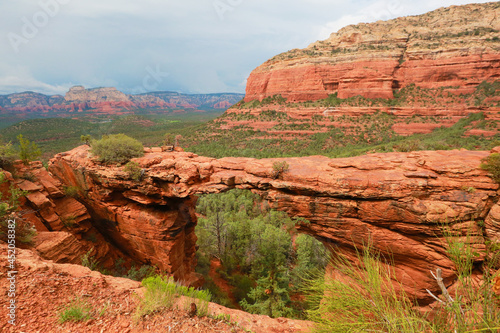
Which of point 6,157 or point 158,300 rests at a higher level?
point 6,157

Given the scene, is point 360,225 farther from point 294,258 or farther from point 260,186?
point 294,258

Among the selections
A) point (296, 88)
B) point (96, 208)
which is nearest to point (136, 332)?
point (96, 208)

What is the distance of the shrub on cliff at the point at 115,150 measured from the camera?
10109 mm

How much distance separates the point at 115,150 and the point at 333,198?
10.8m

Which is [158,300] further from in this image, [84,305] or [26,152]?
[26,152]

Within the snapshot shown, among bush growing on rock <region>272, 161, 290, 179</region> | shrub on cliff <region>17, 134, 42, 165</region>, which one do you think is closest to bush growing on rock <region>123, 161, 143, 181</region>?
shrub on cliff <region>17, 134, 42, 165</region>

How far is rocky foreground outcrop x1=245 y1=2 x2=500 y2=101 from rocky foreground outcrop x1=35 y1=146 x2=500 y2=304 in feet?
169

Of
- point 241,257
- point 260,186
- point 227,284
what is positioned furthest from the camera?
point 241,257

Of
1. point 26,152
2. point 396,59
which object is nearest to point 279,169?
point 26,152

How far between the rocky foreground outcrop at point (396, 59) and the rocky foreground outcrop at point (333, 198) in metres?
51.5

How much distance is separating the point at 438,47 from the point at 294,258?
61.6 m

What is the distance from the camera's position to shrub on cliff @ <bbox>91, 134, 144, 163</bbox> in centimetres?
1011

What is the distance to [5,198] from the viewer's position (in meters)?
7.40

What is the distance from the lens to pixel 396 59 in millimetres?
48781
